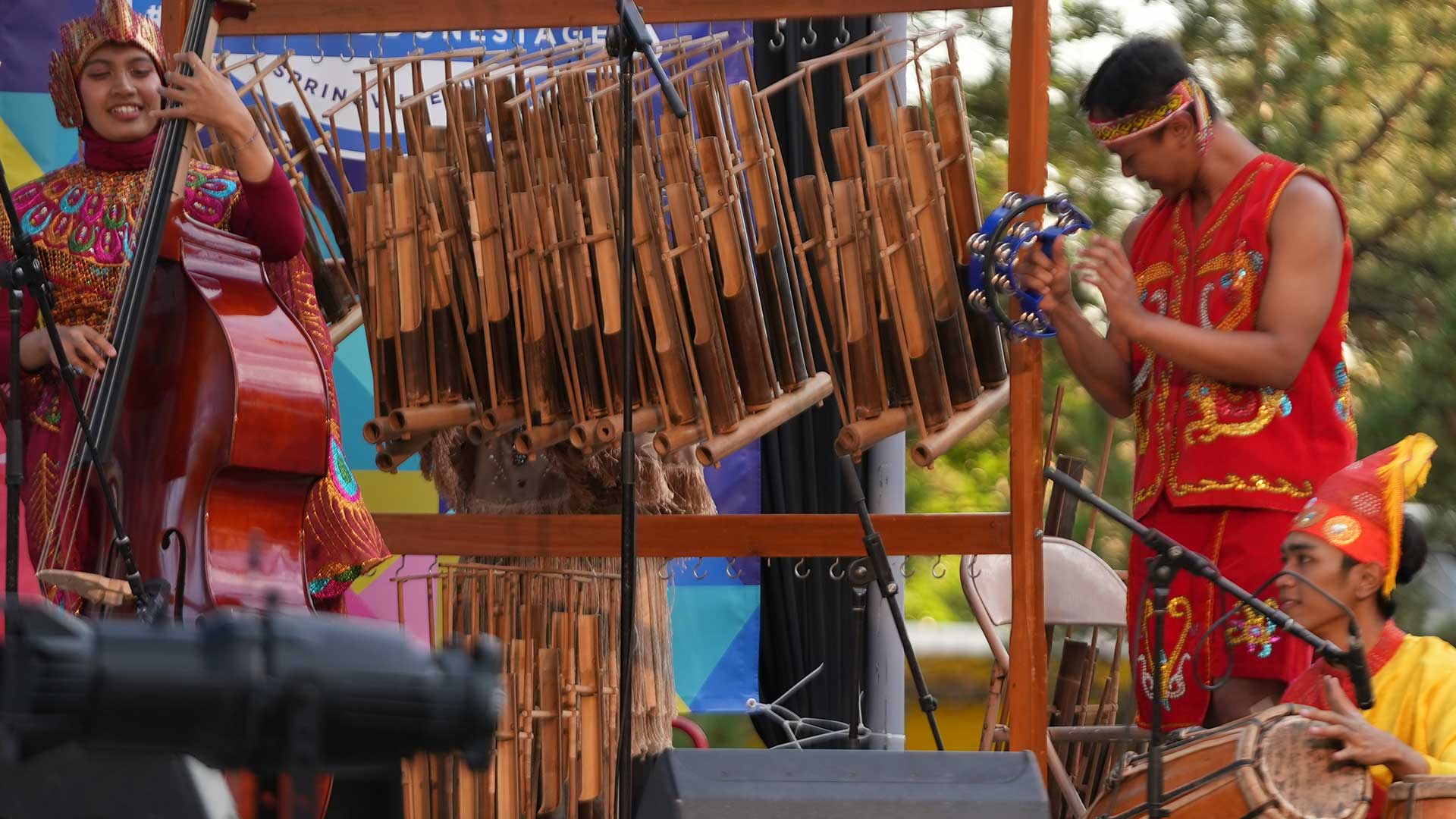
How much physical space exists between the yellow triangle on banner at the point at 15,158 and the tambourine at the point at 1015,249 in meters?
3.17

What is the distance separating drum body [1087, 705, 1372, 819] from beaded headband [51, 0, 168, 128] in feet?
8.36

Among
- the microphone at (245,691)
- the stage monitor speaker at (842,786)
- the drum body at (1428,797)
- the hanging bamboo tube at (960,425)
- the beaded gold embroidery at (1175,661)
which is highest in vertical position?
the hanging bamboo tube at (960,425)

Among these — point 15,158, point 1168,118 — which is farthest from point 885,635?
point 15,158

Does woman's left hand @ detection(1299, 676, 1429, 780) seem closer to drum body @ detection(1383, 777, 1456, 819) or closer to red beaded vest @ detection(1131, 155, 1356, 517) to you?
drum body @ detection(1383, 777, 1456, 819)

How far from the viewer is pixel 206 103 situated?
3361 mm

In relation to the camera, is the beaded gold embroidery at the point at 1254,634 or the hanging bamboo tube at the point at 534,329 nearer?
the beaded gold embroidery at the point at 1254,634

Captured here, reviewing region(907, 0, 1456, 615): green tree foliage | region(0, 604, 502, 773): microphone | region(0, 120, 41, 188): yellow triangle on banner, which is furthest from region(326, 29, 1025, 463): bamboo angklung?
region(907, 0, 1456, 615): green tree foliage

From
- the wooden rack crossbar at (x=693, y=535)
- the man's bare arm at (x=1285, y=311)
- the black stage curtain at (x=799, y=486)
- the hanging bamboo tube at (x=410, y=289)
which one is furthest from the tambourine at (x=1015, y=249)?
the black stage curtain at (x=799, y=486)

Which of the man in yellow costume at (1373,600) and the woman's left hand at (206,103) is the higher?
the woman's left hand at (206,103)

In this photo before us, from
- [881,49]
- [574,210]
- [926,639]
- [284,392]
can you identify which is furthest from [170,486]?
[926,639]

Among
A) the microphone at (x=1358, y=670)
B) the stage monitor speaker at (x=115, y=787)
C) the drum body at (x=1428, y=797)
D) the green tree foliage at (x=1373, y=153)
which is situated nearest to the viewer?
the stage monitor speaker at (x=115, y=787)

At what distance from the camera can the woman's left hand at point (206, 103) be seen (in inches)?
132

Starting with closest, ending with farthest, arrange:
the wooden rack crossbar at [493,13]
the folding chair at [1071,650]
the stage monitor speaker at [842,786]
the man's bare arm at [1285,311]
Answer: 1. the stage monitor speaker at [842,786]
2. the man's bare arm at [1285,311]
3. the wooden rack crossbar at [493,13]
4. the folding chair at [1071,650]

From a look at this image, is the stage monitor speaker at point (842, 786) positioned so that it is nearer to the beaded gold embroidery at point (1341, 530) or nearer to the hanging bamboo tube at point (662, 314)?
the beaded gold embroidery at point (1341, 530)
